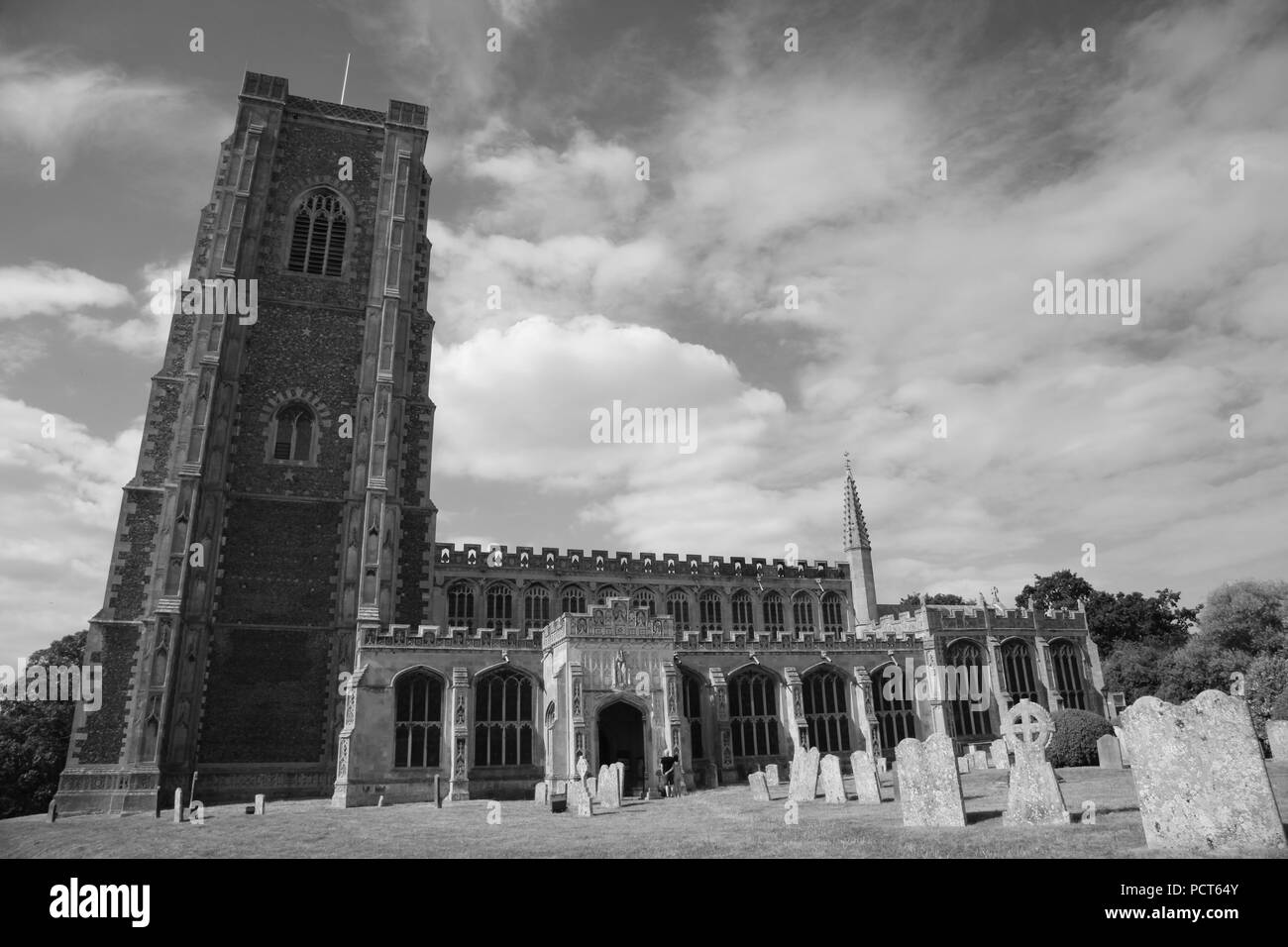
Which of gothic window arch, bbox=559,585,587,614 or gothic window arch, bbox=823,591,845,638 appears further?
gothic window arch, bbox=823,591,845,638

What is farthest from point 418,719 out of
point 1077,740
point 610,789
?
point 1077,740

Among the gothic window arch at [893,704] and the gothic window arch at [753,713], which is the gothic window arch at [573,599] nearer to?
the gothic window arch at [753,713]

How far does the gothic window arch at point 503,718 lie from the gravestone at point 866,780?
13528mm

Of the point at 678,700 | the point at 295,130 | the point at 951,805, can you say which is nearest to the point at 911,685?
the point at 678,700

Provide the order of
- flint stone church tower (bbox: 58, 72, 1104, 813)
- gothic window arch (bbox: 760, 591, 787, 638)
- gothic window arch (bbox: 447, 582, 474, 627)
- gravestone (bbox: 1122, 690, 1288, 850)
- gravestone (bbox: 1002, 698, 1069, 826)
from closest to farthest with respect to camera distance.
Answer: gravestone (bbox: 1122, 690, 1288, 850) < gravestone (bbox: 1002, 698, 1069, 826) < flint stone church tower (bbox: 58, 72, 1104, 813) < gothic window arch (bbox: 447, 582, 474, 627) < gothic window arch (bbox: 760, 591, 787, 638)

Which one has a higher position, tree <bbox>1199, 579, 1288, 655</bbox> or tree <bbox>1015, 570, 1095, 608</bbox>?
tree <bbox>1015, 570, 1095, 608</bbox>

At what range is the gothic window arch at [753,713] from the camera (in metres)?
30.0

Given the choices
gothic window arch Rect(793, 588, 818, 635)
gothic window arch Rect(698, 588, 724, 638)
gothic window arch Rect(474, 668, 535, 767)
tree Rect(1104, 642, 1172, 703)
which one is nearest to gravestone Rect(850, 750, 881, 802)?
gothic window arch Rect(474, 668, 535, 767)

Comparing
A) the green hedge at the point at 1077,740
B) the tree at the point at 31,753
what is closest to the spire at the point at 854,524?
the green hedge at the point at 1077,740

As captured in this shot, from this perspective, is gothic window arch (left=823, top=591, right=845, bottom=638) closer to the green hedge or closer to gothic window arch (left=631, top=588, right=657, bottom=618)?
gothic window arch (left=631, top=588, right=657, bottom=618)

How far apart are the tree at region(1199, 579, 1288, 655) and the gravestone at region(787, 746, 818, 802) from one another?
31067 millimetres

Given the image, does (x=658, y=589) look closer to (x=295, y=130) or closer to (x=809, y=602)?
(x=809, y=602)

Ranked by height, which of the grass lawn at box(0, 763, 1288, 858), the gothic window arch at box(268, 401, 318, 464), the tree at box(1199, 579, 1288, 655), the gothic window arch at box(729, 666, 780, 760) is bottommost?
the grass lawn at box(0, 763, 1288, 858)

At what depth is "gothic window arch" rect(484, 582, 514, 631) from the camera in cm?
3938
